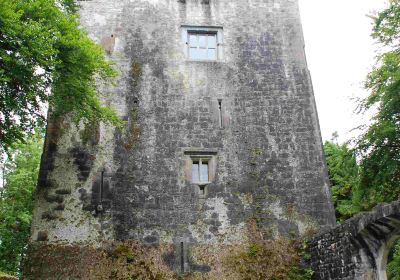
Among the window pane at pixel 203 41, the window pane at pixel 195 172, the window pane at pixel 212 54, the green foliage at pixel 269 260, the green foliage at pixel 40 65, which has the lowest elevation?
the green foliage at pixel 269 260

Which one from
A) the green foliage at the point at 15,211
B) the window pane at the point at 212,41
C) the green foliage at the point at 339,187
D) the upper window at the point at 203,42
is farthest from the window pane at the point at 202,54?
the green foliage at the point at 15,211

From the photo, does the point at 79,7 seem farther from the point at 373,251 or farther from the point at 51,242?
the point at 373,251

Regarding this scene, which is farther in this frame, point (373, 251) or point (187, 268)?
point (187, 268)

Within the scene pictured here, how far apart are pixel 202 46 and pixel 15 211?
40.7 ft

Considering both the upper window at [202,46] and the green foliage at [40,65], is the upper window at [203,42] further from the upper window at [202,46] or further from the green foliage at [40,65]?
the green foliage at [40,65]

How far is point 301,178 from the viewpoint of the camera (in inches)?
461

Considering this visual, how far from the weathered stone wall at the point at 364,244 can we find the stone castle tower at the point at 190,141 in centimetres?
176

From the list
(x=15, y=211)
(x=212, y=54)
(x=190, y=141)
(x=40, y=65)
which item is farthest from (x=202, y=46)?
(x=15, y=211)

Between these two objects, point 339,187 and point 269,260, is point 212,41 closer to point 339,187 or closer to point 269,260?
point 269,260

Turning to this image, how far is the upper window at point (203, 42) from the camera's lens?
1324 cm

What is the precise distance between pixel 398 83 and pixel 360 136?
222 centimetres

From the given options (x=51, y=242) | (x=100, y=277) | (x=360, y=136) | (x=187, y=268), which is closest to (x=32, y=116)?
(x=51, y=242)

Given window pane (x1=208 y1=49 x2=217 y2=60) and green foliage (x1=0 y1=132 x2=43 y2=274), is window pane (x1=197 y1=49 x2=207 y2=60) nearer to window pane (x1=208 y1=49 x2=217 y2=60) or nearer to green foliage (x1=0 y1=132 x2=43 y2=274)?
window pane (x1=208 y1=49 x2=217 y2=60)

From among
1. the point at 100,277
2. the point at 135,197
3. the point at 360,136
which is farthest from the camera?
the point at 360,136
